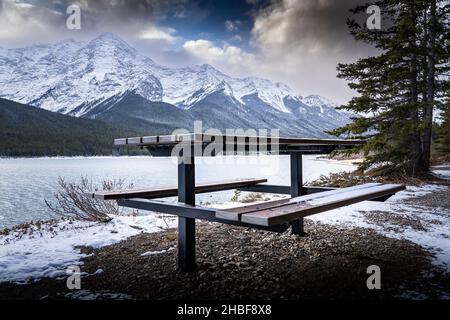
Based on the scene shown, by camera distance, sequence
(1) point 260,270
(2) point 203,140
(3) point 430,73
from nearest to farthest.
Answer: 1. (2) point 203,140
2. (1) point 260,270
3. (3) point 430,73

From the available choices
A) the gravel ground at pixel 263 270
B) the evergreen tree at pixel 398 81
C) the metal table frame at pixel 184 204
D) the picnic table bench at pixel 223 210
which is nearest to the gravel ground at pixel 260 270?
the gravel ground at pixel 263 270

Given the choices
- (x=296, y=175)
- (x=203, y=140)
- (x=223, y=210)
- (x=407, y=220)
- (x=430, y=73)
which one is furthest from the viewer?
(x=430, y=73)

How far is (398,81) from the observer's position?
11.6 metres

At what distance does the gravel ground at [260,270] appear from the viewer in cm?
283

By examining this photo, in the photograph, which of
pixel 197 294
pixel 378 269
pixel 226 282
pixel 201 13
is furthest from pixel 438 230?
pixel 201 13

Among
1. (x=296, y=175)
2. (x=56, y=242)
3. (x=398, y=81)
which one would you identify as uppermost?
(x=398, y=81)

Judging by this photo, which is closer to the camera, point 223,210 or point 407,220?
point 223,210

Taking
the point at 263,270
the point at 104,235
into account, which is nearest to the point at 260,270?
the point at 263,270

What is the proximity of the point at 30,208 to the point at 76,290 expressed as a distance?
9.30 m

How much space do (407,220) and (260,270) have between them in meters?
3.73

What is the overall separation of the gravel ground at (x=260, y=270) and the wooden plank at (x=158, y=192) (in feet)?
2.52

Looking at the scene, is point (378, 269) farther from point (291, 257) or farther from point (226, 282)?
point (226, 282)

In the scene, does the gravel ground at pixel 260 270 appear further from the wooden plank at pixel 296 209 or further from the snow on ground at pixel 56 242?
the wooden plank at pixel 296 209

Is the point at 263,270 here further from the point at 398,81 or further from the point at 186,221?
the point at 398,81
